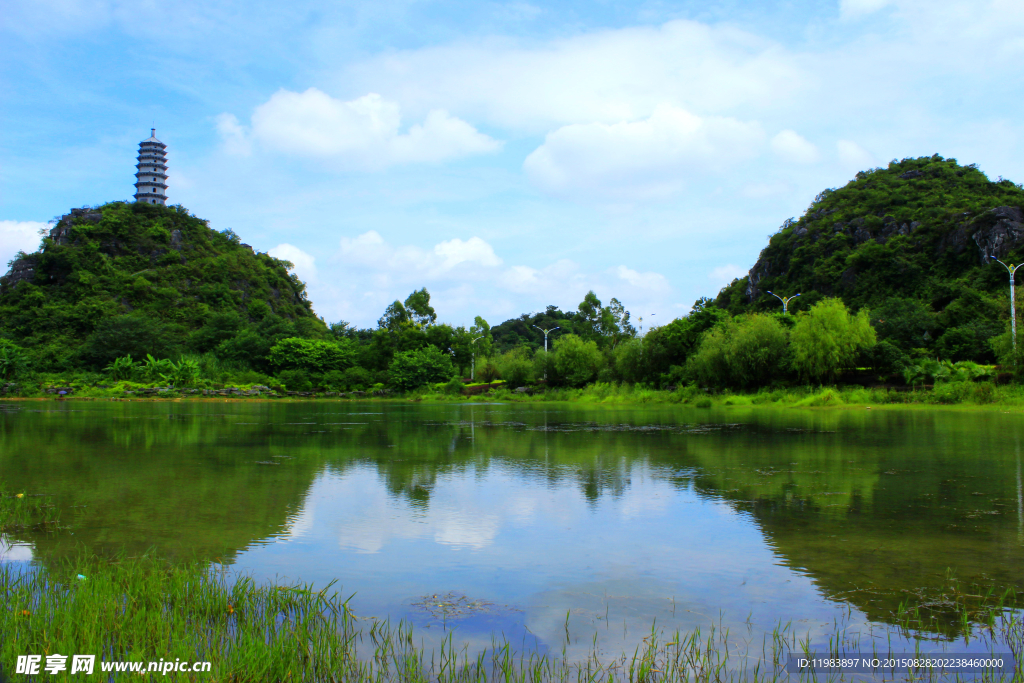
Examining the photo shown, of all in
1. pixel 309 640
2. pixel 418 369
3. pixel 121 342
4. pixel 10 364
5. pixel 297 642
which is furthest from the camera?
pixel 121 342

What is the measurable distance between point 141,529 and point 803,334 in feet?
120

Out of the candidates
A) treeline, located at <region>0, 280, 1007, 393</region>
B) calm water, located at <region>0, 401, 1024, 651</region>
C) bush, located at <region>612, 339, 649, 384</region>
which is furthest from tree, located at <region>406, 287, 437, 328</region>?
calm water, located at <region>0, 401, 1024, 651</region>

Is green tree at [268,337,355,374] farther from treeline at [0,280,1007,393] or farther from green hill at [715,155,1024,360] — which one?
green hill at [715,155,1024,360]

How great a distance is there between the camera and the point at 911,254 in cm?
7162

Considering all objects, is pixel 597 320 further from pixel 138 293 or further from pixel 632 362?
pixel 138 293

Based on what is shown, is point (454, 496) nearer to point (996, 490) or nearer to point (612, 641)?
point (612, 641)

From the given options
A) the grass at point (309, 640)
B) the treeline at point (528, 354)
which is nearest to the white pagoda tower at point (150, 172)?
the treeline at point (528, 354)

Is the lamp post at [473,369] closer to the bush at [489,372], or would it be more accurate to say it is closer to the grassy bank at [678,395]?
the bush at [489,372]

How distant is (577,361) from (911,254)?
42782 millimetres

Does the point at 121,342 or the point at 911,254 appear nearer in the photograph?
the point at 121,342

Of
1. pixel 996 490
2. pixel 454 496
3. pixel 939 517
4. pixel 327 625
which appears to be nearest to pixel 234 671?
pixel 327 625

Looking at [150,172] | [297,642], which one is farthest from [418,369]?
[150,172]

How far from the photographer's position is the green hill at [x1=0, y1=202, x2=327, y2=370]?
214 ft

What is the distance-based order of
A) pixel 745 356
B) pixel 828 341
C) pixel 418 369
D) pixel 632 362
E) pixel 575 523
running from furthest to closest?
pixel 418 369, pixel 632 362, pixel 745 356, pixel 828 341, pixel 575 523
